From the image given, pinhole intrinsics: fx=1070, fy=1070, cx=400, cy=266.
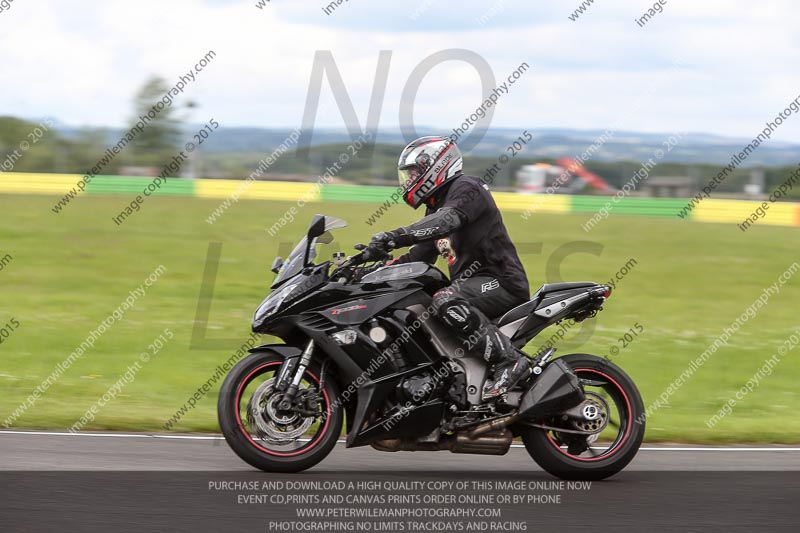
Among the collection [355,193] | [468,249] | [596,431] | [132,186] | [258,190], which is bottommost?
[132,186]

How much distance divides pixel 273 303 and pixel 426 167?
1.25 m

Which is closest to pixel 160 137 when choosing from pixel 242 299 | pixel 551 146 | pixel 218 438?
pixel 551 146

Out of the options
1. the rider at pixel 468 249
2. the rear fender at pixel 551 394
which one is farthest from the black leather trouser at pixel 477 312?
the rear fender at pixel 551 394

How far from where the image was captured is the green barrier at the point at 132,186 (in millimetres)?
28188

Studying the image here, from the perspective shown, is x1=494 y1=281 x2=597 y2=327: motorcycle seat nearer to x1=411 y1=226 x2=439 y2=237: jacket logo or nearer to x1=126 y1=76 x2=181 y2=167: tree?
x1=411 y1=226 x2=439 y2=237: jacket logo

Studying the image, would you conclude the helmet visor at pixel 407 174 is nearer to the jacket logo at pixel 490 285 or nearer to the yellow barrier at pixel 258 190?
the jacket logo at pixel 490 285

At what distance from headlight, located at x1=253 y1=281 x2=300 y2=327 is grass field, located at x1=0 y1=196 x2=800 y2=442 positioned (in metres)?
2.19

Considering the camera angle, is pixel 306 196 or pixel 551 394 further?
pixel 306 196

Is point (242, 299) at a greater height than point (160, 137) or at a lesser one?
greater

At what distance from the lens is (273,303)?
619cm

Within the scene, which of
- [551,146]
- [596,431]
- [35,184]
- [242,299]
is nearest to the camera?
[596,431]

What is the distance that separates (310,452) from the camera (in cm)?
619

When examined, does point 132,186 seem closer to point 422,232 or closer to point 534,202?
point 534,202

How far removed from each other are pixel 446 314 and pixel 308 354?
84cm
